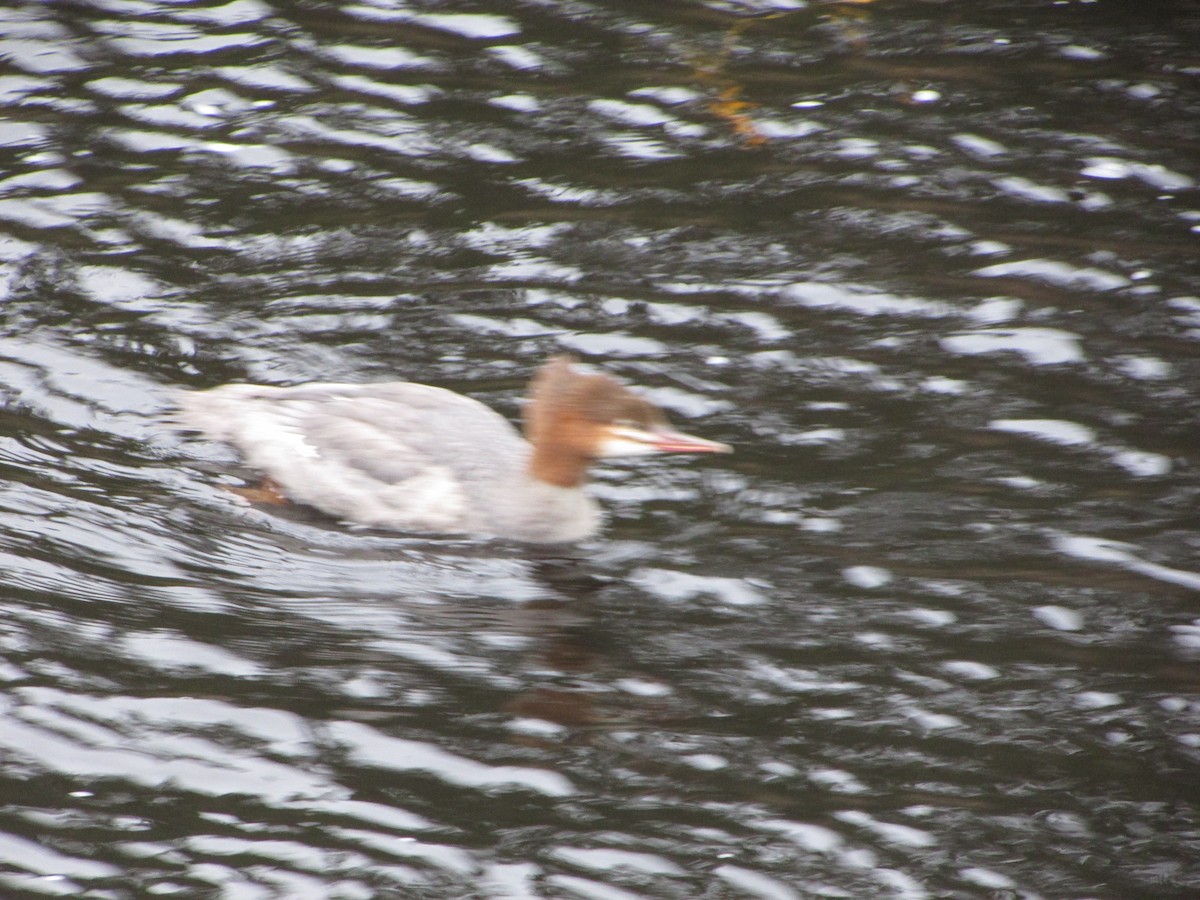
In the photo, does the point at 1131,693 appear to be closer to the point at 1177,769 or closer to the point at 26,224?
the point at 1177,769

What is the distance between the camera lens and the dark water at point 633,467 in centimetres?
605

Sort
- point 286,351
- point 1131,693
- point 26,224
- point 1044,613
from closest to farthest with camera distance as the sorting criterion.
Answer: point 1131,693 < point 1044,613 < point 286,351 < point 26,224

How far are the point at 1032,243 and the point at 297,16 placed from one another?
602 cm

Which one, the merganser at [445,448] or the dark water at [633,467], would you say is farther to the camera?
the merganser at [445,448]

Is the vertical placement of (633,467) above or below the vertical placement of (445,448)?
below

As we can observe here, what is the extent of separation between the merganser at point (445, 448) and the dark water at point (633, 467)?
210 millimetres

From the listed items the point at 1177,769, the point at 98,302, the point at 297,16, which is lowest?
the point at 1177,769

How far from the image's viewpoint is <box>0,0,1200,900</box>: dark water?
605 cm

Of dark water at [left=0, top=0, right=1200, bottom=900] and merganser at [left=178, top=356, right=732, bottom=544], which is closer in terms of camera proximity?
dark water at [left=0, top=0, right=1200, bottom=900]

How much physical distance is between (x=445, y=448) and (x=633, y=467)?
1.08 metres

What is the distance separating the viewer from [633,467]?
29.0ft

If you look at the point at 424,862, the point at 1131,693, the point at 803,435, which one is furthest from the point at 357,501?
the point at 1131,693

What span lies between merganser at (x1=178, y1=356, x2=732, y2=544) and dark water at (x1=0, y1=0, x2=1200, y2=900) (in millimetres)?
210

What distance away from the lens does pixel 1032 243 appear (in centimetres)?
1070
